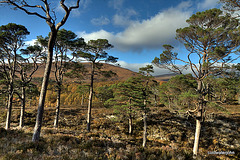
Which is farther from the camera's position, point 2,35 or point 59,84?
point 59,84

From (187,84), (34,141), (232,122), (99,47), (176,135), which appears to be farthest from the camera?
(232,122)

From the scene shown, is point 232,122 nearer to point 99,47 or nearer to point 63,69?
point 99,47

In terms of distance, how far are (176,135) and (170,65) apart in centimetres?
1463

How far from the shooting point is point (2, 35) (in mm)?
11812

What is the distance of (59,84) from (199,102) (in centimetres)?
1542

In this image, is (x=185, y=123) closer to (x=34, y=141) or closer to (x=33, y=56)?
(x=34, y=141)

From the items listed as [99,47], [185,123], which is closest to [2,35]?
[99,47]

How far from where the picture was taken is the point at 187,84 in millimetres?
11242

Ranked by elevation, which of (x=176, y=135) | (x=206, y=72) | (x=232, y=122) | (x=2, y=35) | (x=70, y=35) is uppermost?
(x=70, y=35)

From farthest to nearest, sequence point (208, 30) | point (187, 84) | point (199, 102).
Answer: point (187, 84), point (199, 102), point (208, 30)

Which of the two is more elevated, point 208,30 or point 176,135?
point 208,30

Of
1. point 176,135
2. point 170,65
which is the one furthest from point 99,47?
point 176,135

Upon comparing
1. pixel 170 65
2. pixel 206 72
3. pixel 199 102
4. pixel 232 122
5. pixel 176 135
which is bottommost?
pixel 176 135

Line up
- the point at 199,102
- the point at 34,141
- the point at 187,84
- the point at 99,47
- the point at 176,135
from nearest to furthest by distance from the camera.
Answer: the point at 34,141 < the point at 199,102 < the point at 187,84 < the point at 99,47 < the point at 176,135
